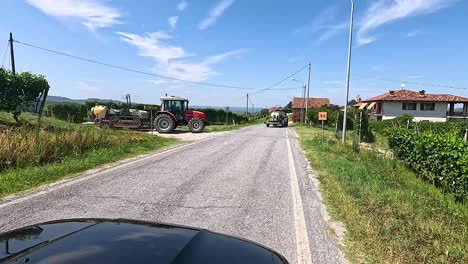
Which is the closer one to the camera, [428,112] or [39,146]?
[39,146]

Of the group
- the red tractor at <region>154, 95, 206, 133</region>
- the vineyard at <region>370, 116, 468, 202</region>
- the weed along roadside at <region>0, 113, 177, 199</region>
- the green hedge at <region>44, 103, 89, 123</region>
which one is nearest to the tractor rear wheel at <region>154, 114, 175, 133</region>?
the red tractor at <region>154, 95, 206, 133</region>

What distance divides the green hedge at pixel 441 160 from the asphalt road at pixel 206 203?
148 inches

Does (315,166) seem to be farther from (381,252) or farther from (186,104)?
(186,104)

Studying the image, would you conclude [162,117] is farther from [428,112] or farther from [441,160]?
[428,112]

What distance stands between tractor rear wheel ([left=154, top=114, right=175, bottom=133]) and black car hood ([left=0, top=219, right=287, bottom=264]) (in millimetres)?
24033

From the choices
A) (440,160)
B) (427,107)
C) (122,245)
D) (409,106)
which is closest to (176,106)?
(440,160)

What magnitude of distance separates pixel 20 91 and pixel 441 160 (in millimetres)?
18575

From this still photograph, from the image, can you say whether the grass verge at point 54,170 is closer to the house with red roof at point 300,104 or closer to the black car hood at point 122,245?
the black car hood at point 122,245

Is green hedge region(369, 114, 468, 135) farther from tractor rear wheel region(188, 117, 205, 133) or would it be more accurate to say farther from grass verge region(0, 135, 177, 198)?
grass verge region(0, 135, 177, 198)

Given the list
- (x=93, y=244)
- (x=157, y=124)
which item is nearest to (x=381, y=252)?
(x=93, y=244)

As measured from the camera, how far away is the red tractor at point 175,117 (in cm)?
→ 2666

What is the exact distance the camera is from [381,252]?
444 cm

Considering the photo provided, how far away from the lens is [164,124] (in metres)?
26.7

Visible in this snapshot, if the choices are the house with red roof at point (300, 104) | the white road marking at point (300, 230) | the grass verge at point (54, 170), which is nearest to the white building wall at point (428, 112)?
the house with red roof at point (300, 104)
